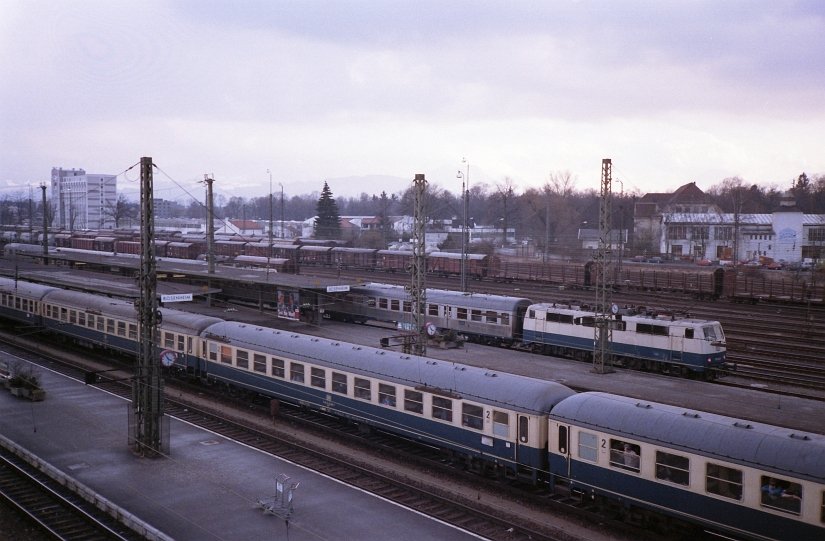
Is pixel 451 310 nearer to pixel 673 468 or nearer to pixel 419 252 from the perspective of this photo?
pixel 419 252

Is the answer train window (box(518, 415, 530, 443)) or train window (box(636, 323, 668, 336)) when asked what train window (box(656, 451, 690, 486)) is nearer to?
train window (box(518, 415, 530, 443))

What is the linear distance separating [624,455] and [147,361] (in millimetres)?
14335

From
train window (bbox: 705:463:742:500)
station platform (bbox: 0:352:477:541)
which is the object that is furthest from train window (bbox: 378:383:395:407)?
train window (bbox: 705:463:742:500)

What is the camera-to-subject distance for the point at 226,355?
28.2 m

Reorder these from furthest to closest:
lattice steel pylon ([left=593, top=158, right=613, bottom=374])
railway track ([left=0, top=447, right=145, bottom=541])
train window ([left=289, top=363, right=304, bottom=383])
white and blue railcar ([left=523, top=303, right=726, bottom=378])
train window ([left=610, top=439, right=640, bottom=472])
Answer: white and blue railcar ([left=523, top=303, right=726, bottom=378]) < lattice steel pylon ([left=593, top=158, right=613, bottom=374]) < train window ([left=289, top=363, right=304, bottom=383]) < railway track ([left=0, top=447, right=145, bottom=541]) < train window ([left=610, top=439, right=640, bottom=472])

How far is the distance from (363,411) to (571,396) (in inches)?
288

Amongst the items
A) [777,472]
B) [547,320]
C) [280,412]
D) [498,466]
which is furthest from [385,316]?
[777,472]

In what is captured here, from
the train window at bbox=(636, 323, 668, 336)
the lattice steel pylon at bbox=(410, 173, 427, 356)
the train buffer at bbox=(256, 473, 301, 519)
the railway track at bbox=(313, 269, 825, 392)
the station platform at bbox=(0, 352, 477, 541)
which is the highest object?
the lattice steel pylon at bbox=(410, 173, 427, 356)

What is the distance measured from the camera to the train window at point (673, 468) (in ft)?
48.2

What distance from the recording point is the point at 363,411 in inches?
881

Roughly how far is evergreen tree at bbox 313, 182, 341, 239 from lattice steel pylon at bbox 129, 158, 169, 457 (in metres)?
83.8

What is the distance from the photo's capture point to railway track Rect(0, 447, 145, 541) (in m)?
16.0

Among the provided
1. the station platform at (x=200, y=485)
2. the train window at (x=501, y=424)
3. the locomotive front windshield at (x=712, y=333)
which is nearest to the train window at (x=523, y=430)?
the train window at (x=501, y=424)

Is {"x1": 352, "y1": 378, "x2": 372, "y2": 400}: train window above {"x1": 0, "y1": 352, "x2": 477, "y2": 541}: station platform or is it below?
above
